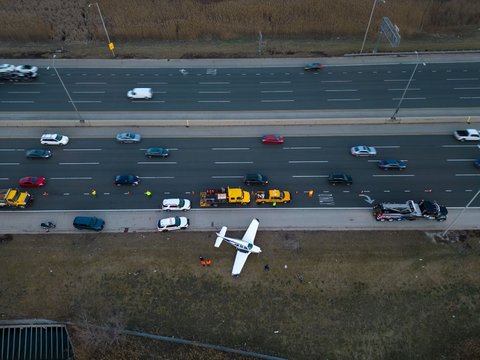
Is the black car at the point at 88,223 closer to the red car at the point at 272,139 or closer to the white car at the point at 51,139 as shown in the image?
the white car at the point at 51,139

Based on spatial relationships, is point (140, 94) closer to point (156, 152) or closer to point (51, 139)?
point (156, 152)

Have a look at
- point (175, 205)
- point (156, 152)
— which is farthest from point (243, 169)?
point (156, 152)

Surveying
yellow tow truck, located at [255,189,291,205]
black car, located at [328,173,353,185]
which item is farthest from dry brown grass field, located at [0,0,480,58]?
yellow tow truck, located at [255,189,291,205]

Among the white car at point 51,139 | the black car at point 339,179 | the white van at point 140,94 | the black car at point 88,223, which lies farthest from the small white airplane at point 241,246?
the white van at point 140,94

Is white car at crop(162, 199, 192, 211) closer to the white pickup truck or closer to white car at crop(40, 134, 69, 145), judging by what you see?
white car at crop(40, 134, 69, 145)

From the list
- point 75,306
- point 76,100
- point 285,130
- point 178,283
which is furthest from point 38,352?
point 285,130

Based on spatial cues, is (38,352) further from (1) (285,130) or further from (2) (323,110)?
(2) (323,110)
